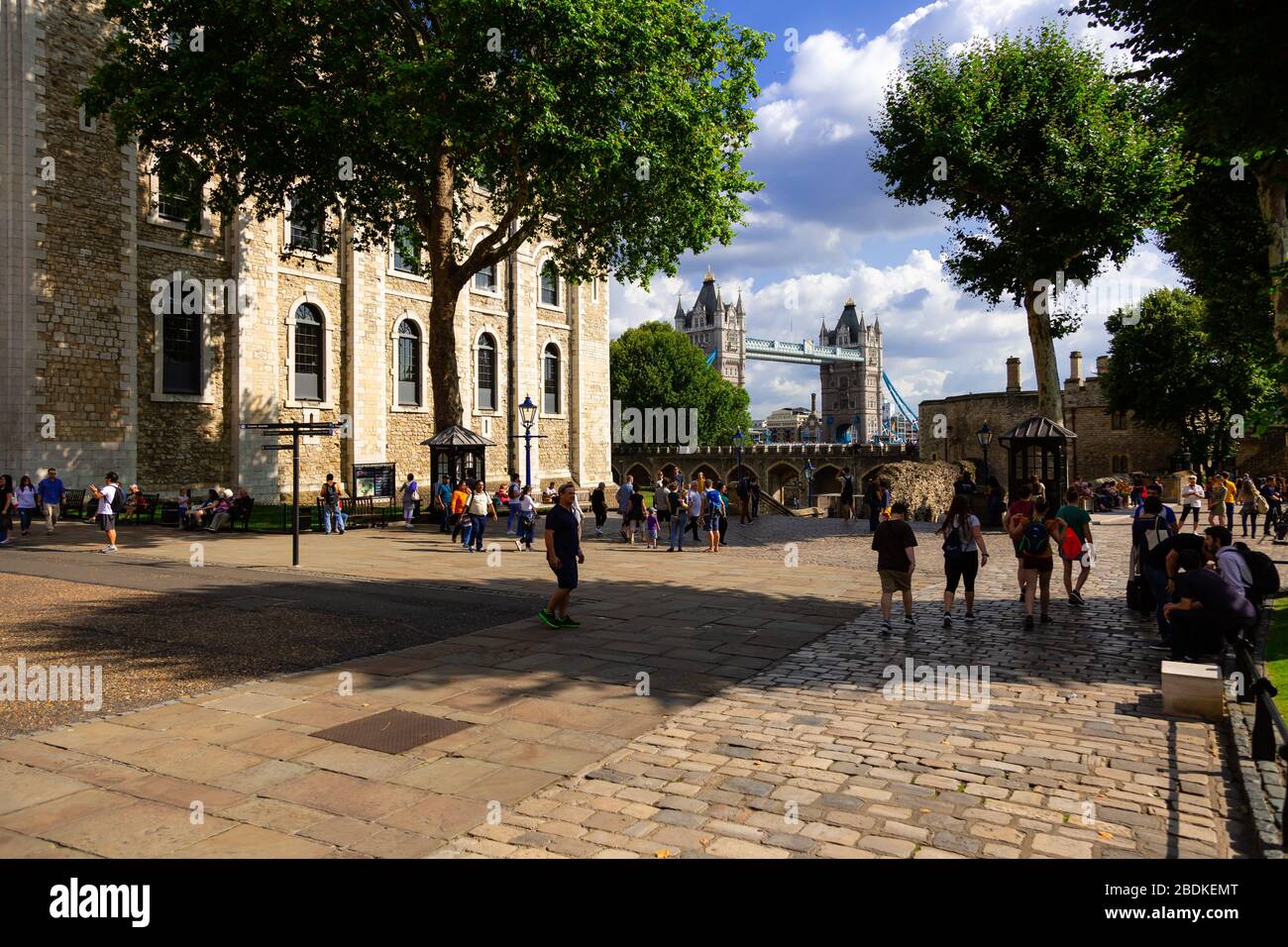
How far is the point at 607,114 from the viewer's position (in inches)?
782

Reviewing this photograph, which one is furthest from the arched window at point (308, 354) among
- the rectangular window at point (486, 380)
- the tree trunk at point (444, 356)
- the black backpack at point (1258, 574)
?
the black backpack at point (1258, 574)

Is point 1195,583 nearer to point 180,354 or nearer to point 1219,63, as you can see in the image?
point 1219,63

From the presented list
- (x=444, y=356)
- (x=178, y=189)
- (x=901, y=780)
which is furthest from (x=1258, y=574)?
(x=178, y=189)

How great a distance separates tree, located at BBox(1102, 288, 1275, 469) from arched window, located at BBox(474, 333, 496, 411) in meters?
31.0

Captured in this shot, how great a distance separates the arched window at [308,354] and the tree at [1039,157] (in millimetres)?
20756

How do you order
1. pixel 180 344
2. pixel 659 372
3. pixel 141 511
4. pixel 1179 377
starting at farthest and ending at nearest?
1. pixel 659 372
2. pixel 1179 377
3. pixel 180 344
4. pixel 141 511

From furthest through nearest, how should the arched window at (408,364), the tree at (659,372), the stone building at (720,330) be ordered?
1. the stone building at (720,330)
2. the tree at (659,372)
3. the arched window at (408,364)

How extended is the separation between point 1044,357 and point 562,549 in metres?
23.4

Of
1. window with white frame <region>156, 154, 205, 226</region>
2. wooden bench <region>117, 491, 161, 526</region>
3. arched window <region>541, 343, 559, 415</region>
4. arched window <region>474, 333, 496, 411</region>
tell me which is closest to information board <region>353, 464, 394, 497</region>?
arched window <region>474, 333, 496, 411</region>

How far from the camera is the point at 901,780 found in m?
5.13

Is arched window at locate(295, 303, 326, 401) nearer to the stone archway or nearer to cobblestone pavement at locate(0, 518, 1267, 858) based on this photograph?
cobblestone pavement at locate(0, 518, 1267, 858)

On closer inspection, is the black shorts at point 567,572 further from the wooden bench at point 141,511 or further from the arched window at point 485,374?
the arched window at point 485,374

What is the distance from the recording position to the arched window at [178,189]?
74.3 feet
